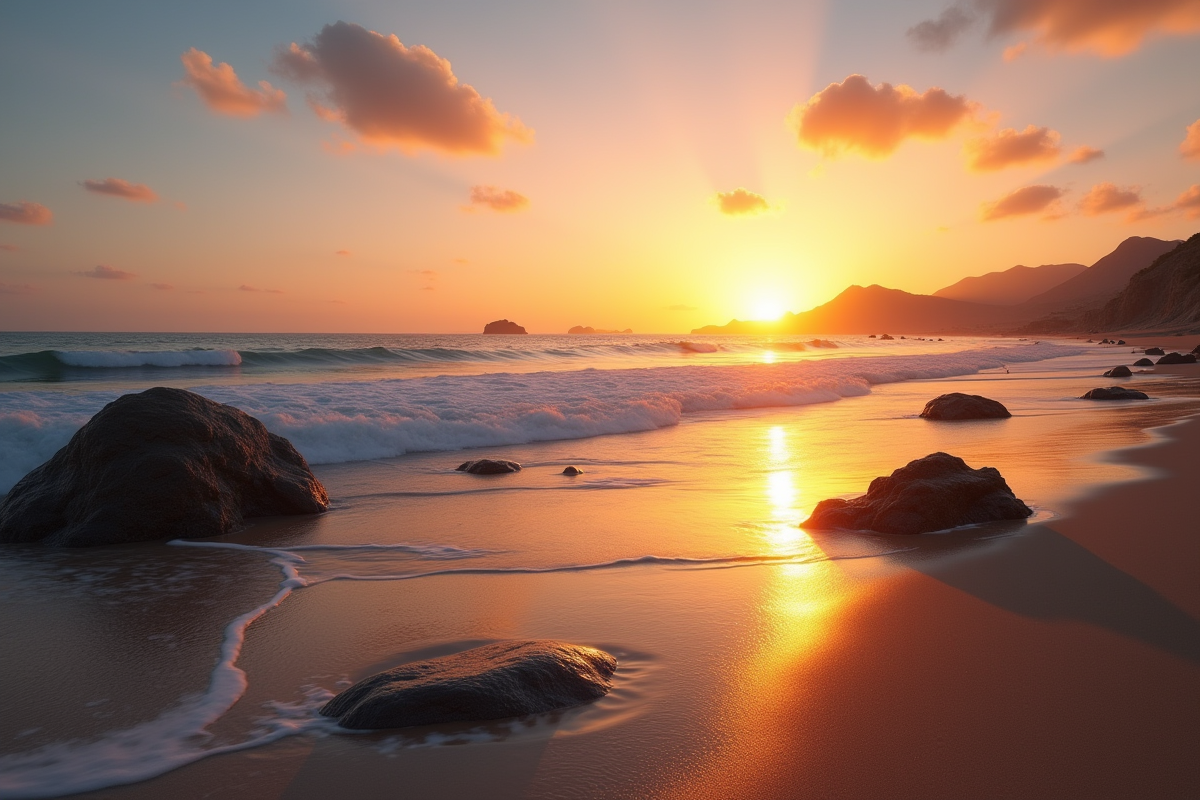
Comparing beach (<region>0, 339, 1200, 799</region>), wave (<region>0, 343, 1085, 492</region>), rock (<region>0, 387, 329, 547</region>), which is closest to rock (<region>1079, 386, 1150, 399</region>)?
wave (<region>0, 343, 1085, 492</region>)

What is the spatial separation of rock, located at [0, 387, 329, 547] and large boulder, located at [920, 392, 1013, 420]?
10634 millimetres

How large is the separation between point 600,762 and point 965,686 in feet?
5.30

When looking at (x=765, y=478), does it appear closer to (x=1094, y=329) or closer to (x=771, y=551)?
(x=771, y=551)

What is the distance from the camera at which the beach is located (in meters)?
2.46

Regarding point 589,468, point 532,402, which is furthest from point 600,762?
point 532,402

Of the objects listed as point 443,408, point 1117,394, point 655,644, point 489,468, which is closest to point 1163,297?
point 1117,394

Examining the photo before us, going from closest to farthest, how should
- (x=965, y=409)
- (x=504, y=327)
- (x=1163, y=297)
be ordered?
(x=965, y=409) < (x=1163, y=297) < (x=504, y=327)

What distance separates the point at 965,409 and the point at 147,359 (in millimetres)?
31947

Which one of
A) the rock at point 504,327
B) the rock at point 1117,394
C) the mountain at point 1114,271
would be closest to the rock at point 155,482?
the rock at point 1117,394

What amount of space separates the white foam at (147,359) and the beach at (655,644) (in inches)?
1122

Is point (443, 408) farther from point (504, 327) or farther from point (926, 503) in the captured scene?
point (504, 327)

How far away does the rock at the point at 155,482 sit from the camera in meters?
5.94

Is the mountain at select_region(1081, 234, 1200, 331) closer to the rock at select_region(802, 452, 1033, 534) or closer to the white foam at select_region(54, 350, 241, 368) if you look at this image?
the rock at select_region(802, 452, 1033, 534)

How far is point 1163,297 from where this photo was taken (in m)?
69.5
